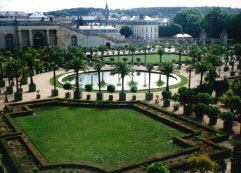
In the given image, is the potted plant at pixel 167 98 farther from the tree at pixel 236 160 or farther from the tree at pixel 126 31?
the tree at pixel 126 31

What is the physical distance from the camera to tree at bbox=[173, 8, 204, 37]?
12786cm

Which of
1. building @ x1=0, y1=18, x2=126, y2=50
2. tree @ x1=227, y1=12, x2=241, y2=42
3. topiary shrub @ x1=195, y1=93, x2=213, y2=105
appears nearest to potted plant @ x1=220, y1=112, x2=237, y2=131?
topiary shrub @ x1=195, y1=93, x2=213, y2=105

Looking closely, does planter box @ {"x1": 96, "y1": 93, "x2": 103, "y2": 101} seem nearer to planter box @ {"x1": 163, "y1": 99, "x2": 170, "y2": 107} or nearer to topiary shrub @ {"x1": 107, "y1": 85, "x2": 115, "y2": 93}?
topiary shrub @ {"x1": 107, "y1": 85, "x2": 115, "y2": 93}

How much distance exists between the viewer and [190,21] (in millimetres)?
134250

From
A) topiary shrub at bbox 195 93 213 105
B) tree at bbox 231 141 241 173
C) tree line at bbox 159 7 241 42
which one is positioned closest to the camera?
tree at bbox 231 141 241 173

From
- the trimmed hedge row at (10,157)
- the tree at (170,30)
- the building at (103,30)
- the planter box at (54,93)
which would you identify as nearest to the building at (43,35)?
the building at (103,30)

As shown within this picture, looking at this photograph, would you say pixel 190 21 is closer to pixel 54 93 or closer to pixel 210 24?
pixel 210 24

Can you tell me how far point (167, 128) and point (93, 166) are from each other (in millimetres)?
11509

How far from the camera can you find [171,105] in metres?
38.8

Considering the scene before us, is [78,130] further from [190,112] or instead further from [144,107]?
[190,112]

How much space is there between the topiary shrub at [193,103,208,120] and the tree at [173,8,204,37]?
325 feet

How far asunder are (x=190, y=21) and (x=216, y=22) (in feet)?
66.9

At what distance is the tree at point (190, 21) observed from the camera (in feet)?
419

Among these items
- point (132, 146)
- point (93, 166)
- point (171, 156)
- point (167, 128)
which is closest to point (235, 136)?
point (167, 128)
